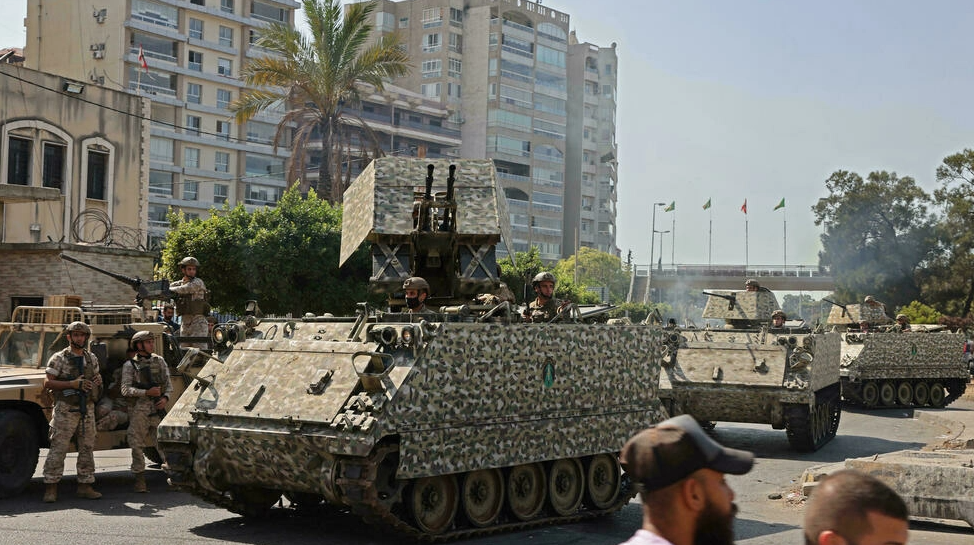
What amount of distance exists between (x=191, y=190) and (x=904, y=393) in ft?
139

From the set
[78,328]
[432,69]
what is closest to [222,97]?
[432,69]

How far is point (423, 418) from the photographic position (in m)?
9.78

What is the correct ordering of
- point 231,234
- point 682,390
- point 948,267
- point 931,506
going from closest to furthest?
point 931,506 < point 682,390 < point 231,234 < point 948,267

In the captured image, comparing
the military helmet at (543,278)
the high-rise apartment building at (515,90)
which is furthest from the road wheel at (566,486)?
the high-rise apartment building at (515,90)

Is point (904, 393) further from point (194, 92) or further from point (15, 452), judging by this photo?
point (194, 92)

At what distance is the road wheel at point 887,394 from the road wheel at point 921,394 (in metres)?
0.78

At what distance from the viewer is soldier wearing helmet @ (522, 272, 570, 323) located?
11.9 m

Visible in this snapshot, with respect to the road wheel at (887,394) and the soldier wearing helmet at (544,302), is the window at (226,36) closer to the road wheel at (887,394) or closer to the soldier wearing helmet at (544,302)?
the road wheel at (887,394)

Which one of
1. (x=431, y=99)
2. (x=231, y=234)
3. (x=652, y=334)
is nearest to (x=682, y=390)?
(x=652, y=334)

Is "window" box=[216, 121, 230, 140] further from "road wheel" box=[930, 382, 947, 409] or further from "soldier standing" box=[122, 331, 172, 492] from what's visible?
"soldier standing" box=[122, 331, 172, 492]

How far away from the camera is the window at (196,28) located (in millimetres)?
61500

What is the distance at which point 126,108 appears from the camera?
34.3m

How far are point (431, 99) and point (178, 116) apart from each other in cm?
2139

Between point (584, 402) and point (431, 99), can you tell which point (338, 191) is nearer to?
point (584, 402)
